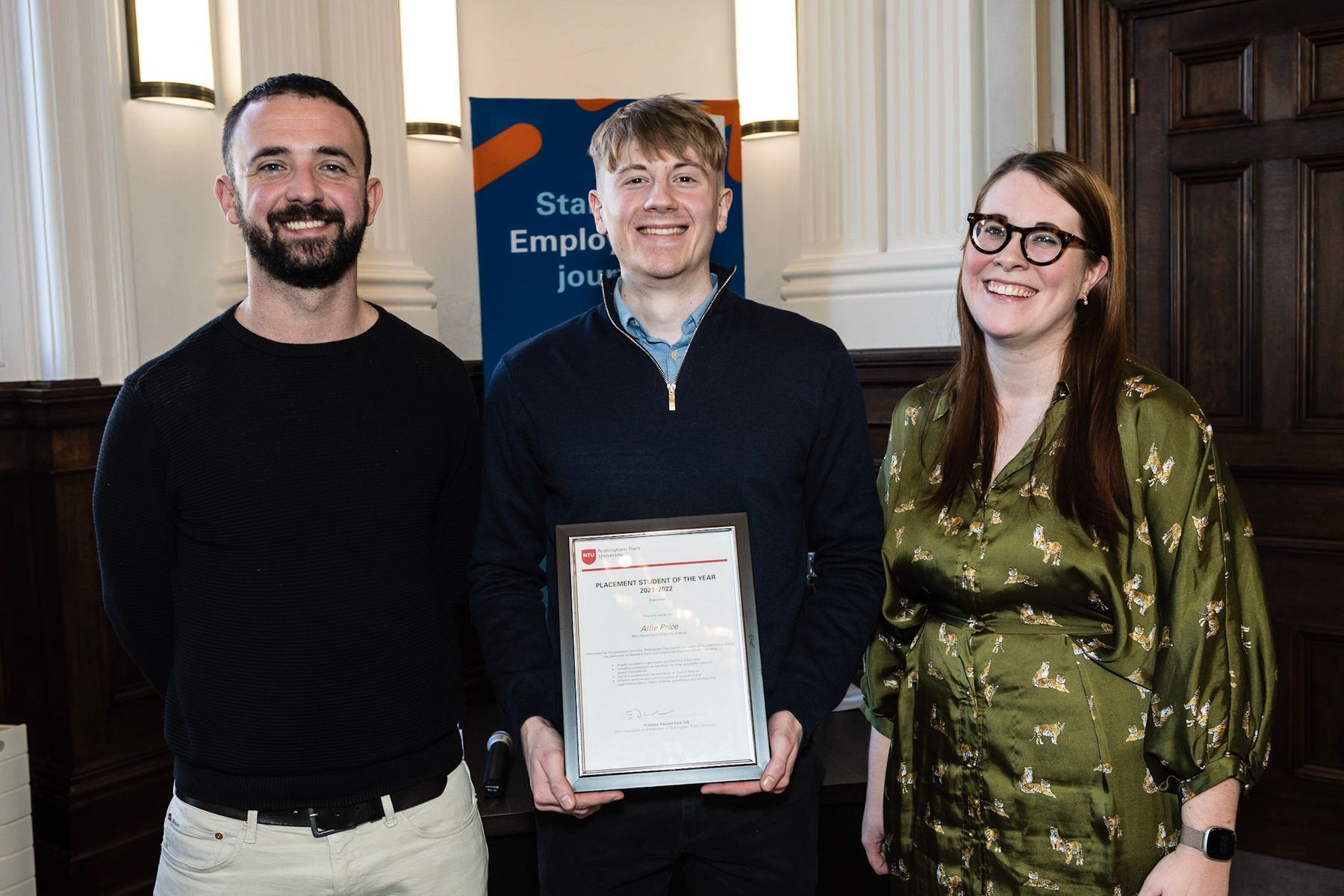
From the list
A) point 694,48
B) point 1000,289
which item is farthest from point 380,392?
point 694,48

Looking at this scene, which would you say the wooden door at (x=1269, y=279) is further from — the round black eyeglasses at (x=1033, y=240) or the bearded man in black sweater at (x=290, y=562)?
the bearded man in black sweater at (x=290, y=562)

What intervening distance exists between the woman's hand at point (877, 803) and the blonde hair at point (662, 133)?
3.25ft

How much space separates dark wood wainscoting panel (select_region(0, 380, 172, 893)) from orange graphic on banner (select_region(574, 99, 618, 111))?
1.55 metres

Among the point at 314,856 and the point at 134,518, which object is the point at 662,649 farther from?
the point at 134,518

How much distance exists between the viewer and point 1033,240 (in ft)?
5.65

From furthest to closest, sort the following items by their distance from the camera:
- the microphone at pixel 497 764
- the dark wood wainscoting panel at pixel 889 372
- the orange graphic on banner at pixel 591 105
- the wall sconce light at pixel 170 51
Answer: the dark wood wainscoting panel at pixel 889 372
the orange graphic on banner at pixel 591 105
the wall sconce light at pixel 170 51
the microphone at pixel 497 764

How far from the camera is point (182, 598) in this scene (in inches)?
64.7

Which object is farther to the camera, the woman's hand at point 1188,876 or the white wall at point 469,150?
the white wall at point 469,150

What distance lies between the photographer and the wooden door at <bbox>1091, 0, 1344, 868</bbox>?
336 cm

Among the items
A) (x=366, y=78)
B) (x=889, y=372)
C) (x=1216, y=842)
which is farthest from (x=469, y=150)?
(x=1216, y=842)

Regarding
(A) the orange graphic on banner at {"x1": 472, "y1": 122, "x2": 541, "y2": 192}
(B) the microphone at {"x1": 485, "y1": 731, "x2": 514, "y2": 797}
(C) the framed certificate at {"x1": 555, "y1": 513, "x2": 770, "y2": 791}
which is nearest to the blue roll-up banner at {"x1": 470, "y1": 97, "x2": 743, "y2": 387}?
(A) the orange graphic on banner at {"x1": 472, "y1": 122, "x2": 541, "y2": 192}

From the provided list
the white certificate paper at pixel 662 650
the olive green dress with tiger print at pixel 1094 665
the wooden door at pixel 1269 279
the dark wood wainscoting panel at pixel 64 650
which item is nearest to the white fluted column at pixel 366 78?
the dark wood wainscoting panel at pixel 64 650

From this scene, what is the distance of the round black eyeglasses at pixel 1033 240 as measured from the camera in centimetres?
171

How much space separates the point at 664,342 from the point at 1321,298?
101 inches
